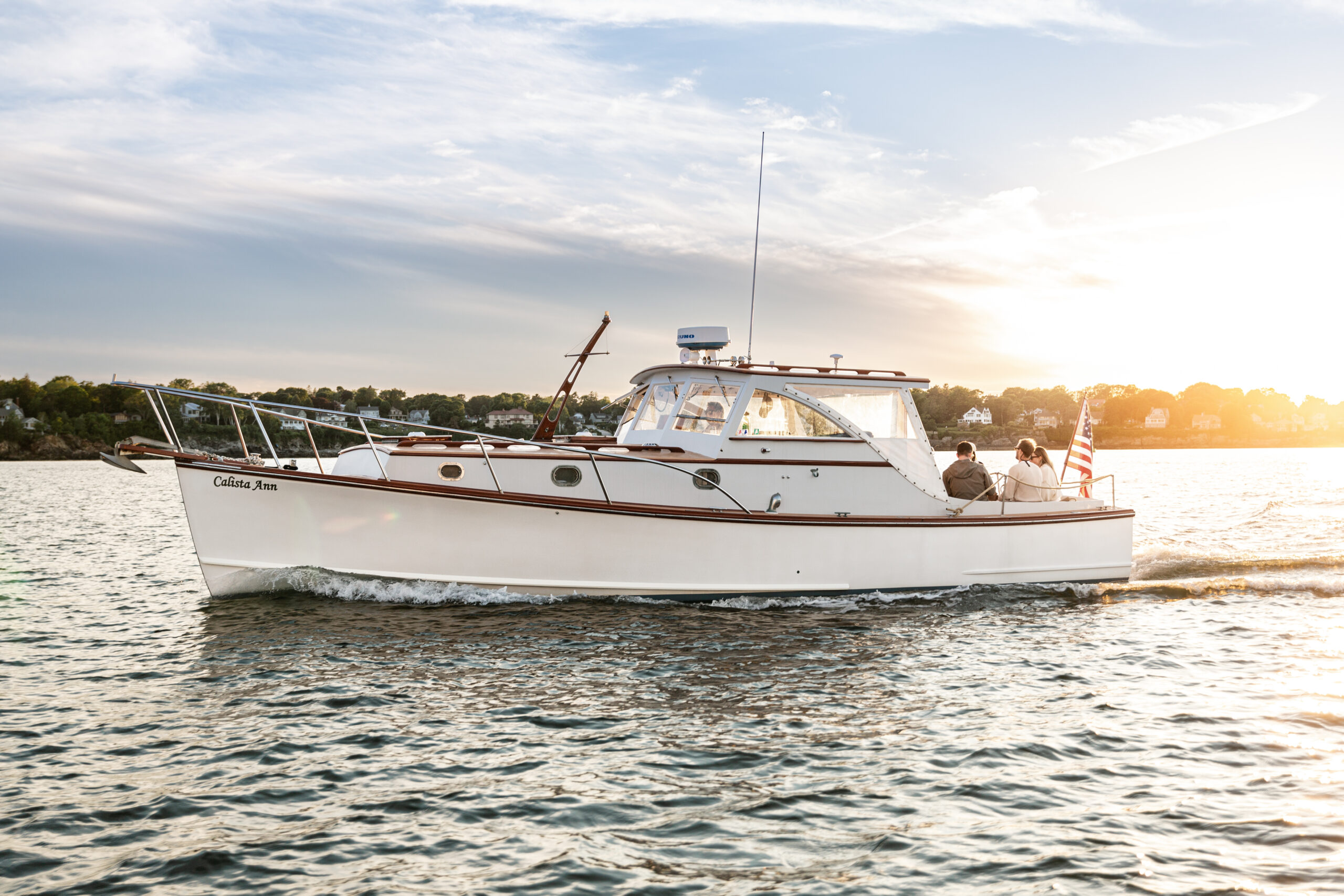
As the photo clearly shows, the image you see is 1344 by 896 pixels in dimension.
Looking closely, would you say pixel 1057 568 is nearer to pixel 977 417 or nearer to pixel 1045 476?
pixel 1045 476

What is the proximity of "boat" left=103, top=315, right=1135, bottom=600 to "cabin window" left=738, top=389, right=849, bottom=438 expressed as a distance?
2 centimetres

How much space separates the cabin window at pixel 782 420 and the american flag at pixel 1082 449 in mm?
5274

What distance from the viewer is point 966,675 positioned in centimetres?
888

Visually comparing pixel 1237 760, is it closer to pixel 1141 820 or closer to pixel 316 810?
pixel 1141 820

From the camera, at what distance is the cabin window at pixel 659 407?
13086 mm

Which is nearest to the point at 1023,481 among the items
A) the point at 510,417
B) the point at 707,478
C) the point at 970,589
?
the point at 970,589

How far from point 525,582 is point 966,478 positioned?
22.3 feet

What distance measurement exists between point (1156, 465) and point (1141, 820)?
343 ft

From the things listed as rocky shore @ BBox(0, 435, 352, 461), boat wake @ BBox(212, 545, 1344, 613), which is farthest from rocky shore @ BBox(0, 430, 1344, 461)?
boat wake @ BBox(212, 545, 1344, 613)

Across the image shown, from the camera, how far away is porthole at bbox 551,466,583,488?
37.6ft

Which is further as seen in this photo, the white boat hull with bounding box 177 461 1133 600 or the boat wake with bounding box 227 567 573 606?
the boat wake with bounding box 227 567 573 606

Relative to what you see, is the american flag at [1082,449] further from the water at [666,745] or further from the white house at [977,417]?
the white house at [977,417]

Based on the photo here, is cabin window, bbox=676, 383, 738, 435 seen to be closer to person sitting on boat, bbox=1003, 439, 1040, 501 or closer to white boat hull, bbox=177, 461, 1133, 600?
white boat hull, bbox=177, 461, 1133, 600

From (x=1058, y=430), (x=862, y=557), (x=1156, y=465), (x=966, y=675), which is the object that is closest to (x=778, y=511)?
(x=862, y=557)
